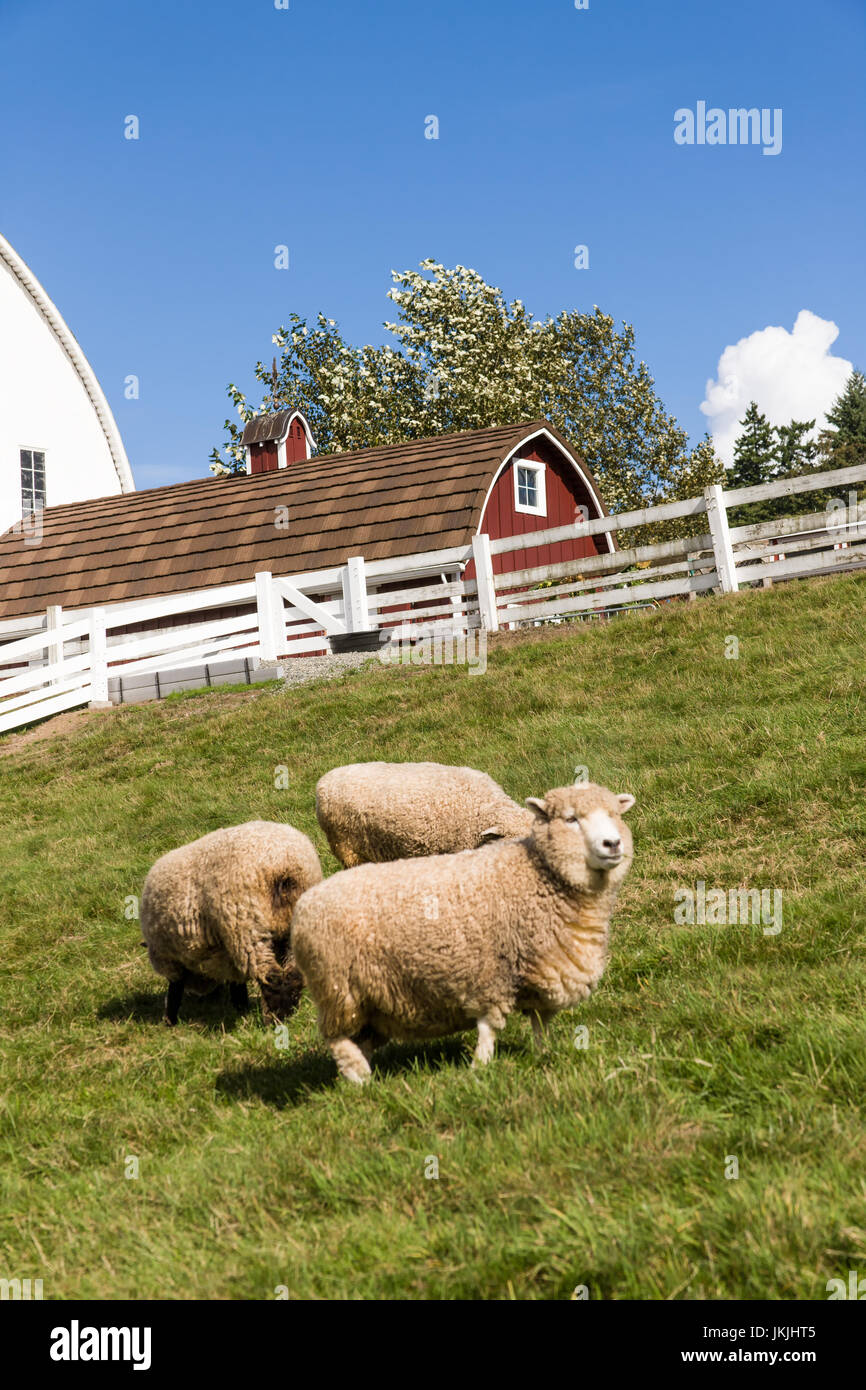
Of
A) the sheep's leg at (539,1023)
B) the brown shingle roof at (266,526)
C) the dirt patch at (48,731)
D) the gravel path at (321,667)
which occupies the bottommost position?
the sheep's leg at (539,1023)

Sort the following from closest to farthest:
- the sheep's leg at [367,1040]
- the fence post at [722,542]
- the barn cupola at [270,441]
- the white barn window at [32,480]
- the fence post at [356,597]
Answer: the sheep's leg at [367,1040], the fence post at [722,542], the fence post at [356,597], the barn cupola at [270,441], the white barn window at [32,480]

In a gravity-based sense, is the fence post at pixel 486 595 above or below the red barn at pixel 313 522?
below

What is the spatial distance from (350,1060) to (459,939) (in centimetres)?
60

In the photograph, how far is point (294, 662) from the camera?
14.1m

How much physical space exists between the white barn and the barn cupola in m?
5.55

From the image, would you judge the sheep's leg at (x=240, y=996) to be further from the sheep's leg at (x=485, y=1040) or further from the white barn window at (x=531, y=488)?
the white barn window at (x=531, y=488)

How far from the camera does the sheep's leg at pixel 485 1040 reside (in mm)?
3916

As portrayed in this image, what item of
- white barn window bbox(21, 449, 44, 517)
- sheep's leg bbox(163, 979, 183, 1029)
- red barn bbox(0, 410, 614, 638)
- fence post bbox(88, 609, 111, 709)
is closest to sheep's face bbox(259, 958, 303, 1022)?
sheep's leg bbox(163, 979, 183, 1029)

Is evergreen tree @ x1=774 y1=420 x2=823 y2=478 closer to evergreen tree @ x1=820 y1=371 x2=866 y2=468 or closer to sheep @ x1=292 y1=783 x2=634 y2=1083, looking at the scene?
evergreen tree @ x1=820 y1=371 x2=866 y2=468

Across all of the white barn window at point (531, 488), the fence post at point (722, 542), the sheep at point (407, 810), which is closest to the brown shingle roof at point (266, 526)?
the white barn window at point (531, 488)

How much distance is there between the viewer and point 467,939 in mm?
4008

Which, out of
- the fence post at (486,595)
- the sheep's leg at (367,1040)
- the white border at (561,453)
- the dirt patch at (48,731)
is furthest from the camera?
the white border at (561,453)

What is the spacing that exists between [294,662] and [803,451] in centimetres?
6157

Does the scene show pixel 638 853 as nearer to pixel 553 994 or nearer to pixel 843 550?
pixel 553 994
